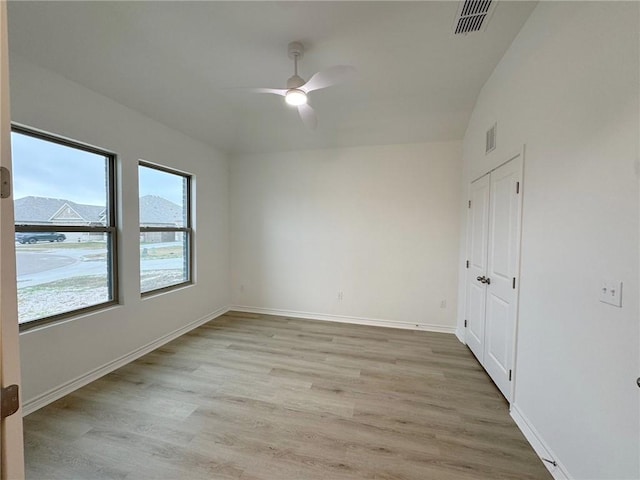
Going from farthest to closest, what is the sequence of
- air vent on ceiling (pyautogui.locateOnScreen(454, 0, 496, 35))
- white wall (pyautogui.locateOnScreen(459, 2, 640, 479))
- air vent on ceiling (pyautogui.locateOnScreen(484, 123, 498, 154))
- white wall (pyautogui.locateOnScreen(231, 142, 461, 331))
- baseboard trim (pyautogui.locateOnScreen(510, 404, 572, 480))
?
white wall (pyautogui.locateOnScreen(231, 142, 461, 331)), air vent on ceiling (pyautogui.locateOnScreen(484, 123, 498, 154)), air vent on ceiling (pyautogui.locateOnScreen(454, 0, 496, 35)), baseboard trim (pyautogui.locateOnScreen(510, 404, 572, 480)), white wall (pyautogui.locateOnScreen(459, 2, 640, 479))

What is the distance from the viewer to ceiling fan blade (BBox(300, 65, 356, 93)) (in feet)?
6.13

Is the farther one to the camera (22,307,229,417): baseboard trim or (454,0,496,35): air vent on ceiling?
(22,307,229,417): baseboard trim

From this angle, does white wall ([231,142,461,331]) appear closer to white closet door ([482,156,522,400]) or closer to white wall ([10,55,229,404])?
white wall ([10,55,229,404])

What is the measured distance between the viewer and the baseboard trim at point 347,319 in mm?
3762

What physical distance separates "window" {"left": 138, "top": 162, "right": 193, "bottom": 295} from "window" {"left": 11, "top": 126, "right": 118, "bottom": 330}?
15.1 inches

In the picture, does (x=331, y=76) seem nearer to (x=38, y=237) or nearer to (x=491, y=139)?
(x=491, y=139)

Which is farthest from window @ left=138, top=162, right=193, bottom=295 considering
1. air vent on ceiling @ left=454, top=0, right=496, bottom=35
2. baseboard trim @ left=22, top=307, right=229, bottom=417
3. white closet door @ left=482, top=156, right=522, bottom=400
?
white closet door @ left=482, top=156, right=522, bottom=400

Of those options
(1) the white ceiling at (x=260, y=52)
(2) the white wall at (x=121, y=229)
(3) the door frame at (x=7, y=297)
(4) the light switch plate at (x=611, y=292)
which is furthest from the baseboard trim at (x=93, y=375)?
(4) the light switch plate at (x=611, y=292)

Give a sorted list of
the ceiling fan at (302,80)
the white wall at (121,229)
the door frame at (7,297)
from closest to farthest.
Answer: the door frame at (7,297) → the ceiling fan at (302,80) → the white wall at (121,229)

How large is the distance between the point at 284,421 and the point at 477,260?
258cm

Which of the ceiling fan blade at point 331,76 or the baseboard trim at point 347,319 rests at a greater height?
the ceiling fan blade at point 331,76

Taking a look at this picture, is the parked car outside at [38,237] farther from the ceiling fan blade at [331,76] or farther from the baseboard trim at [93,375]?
the ceiling fan blade at [331,76]

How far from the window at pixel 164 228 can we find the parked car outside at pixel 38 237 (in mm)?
760

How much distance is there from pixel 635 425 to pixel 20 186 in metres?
4.04
